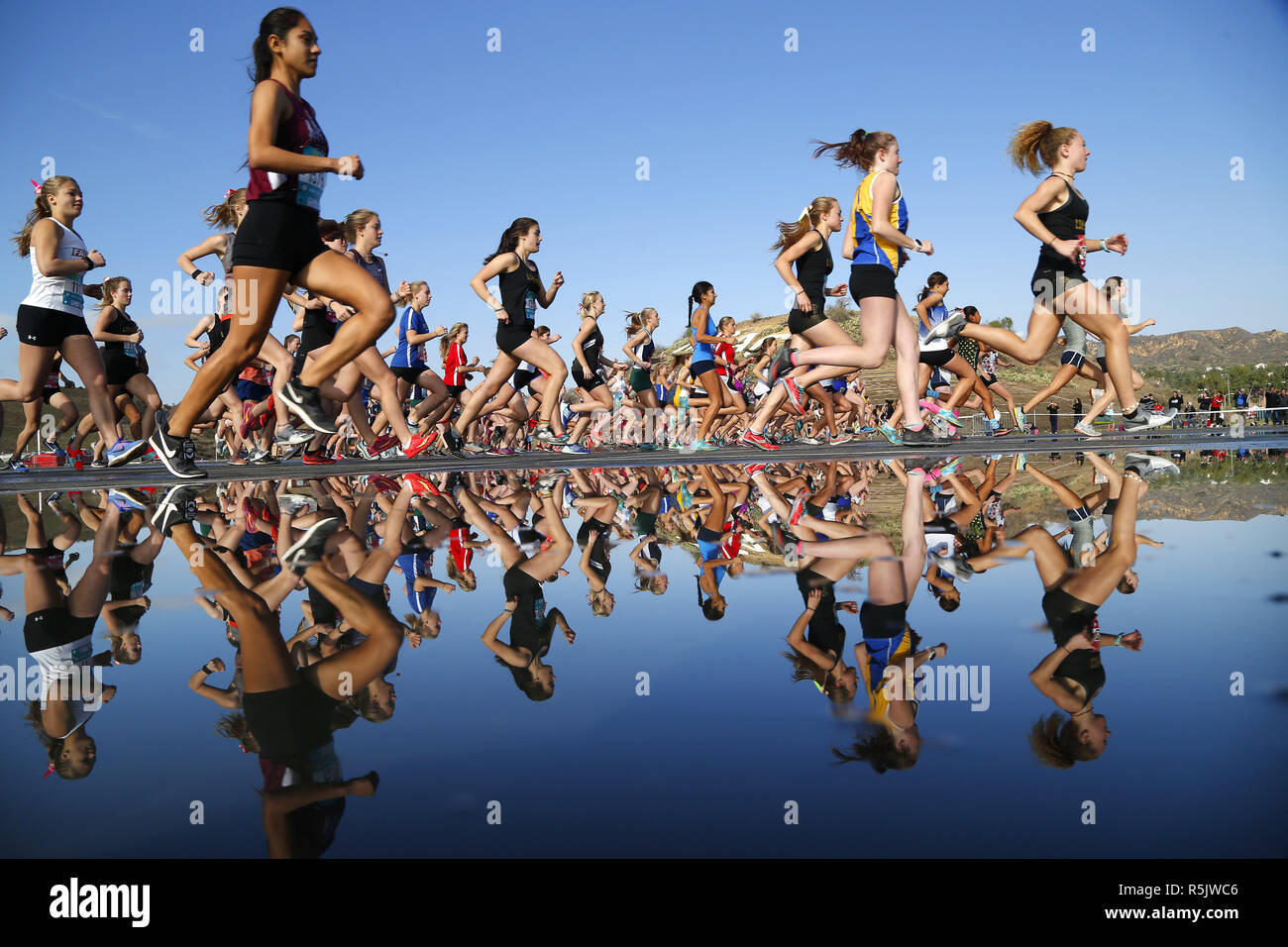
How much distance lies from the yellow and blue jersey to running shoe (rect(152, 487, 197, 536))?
19.1ft

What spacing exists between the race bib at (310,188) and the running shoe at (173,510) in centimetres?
185

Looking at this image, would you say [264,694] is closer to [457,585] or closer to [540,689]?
[540,689]

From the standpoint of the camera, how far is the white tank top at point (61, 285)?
312 inches

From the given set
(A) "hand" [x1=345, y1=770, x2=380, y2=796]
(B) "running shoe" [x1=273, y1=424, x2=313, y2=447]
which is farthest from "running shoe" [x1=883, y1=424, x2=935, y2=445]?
(A) "hand" [x1=345, y1=770, x2=380, y2=796]

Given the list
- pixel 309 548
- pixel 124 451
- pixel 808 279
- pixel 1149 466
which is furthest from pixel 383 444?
pixel 309 548

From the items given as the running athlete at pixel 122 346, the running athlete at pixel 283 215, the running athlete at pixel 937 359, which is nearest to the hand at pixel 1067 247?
the running athlete at pixel 937 359

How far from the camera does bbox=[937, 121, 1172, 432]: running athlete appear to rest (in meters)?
8.98

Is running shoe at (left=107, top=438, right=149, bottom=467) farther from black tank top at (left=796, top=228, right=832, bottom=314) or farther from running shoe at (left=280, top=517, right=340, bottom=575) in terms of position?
black tank top at (left=796, top=228, right=832, bottom=314)

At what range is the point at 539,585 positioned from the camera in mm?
2930

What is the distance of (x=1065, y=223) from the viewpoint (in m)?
9.16

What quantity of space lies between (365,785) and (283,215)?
4941 mm

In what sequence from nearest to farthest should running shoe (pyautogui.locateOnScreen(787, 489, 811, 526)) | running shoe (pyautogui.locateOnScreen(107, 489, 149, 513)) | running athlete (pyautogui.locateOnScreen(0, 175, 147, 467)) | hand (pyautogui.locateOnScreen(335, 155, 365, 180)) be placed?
running shoe (pyautogui.locateOnScreen(787, 489, 811, 526)), hand (pyautogui.locateOnScreen(335, 155, 365, 180)), running shoe (pyautogui.locateOnScreen(107, 489, 149, 513)), running athlete (pyautogui.locateOnScreen(0, 175, 147, 467))

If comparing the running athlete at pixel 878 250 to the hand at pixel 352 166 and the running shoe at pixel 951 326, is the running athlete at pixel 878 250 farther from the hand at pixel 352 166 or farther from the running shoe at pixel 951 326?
the hand at pixel 352 166
